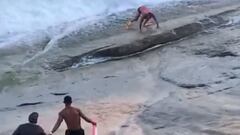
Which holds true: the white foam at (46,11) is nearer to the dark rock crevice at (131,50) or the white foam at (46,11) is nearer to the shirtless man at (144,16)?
the shirtless man at (144,16)

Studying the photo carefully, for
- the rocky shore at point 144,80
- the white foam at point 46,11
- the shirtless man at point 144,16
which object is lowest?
the rocky shore at point 144,80

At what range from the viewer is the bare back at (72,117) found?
9562mm

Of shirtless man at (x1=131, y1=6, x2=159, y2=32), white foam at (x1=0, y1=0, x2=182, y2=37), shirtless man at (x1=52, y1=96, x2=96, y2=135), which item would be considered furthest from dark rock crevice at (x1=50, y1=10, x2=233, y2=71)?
shirtless man at (x1=52, y1=96, x2=96, y2=135)

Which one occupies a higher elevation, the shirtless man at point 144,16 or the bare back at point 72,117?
the shirtless man at point 144,16

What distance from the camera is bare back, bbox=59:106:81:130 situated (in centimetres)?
956

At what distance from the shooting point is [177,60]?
51.6 feet

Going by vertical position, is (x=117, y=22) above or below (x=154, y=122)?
above

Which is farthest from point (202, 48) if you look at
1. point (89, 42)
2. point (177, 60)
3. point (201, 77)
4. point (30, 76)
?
point (30, 76)

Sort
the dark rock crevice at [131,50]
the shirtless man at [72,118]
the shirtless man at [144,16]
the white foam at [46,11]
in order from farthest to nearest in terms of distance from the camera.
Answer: the white foam at [46,11]
the shirtless man at [144,16]
the dark rock crevice at [131,50]
the shirtless man at [72,118]

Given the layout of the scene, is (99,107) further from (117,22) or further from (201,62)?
(117,22)

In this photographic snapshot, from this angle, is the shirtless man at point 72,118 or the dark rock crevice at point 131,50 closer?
the shirtless man at point 72,118

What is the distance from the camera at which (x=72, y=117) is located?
9570mm

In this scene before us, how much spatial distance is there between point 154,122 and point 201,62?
12.8 ft

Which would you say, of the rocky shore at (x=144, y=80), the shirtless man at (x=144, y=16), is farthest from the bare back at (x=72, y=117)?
the shirtless man at (x=144, y=16)
